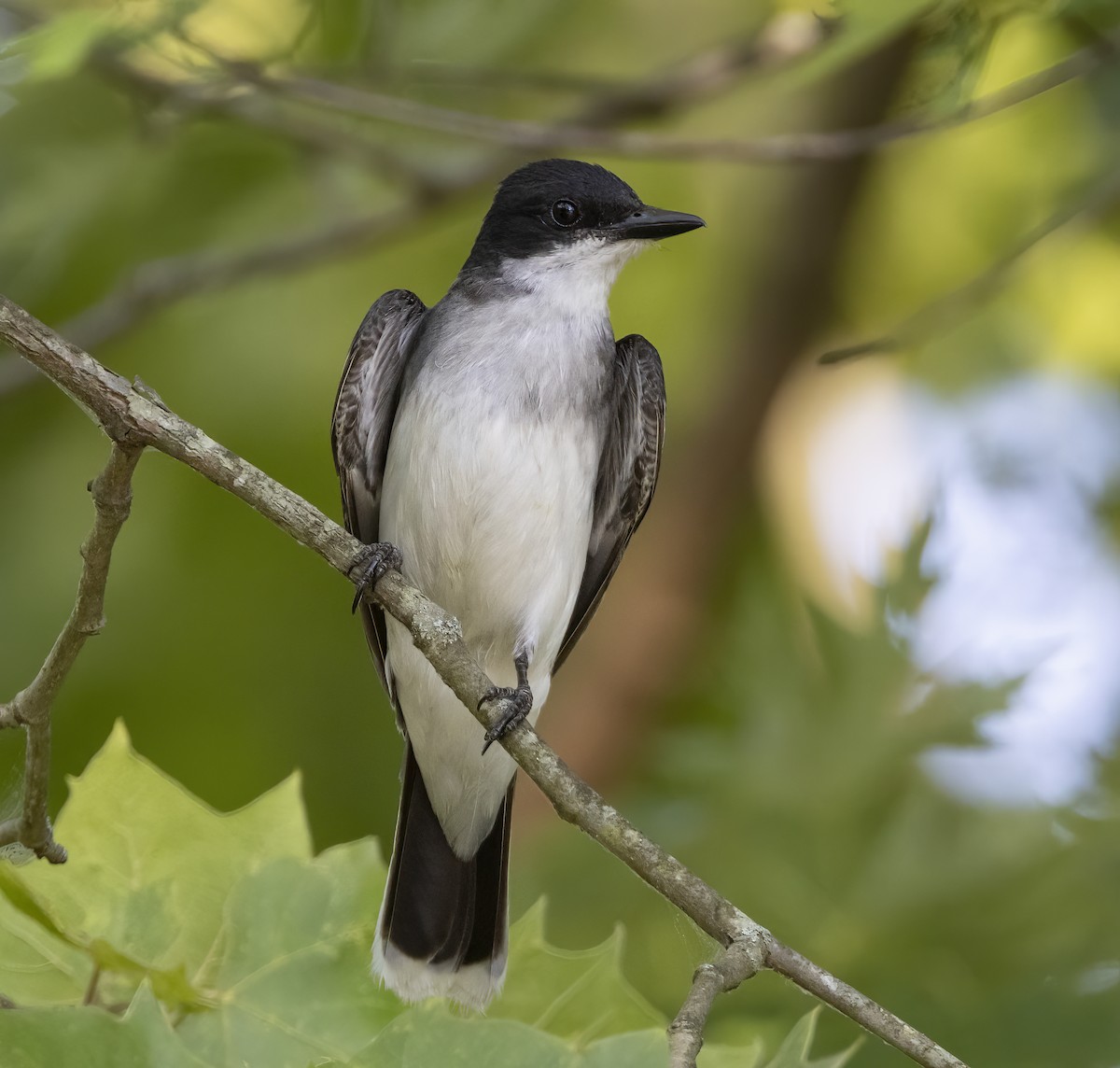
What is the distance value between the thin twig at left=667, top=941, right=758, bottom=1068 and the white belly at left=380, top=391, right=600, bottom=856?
1767mm

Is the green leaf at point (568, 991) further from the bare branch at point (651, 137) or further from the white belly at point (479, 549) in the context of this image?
the bare branch at point (651, 137)

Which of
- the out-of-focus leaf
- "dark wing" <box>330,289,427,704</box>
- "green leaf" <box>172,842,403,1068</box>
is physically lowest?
"green leaf" <box>172,842,403,1068</box>

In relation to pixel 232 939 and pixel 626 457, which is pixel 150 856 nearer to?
pixel 232 939

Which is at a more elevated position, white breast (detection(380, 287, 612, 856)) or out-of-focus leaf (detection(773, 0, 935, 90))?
out-of-focus leaf (detection(773, 0, 935, 90))

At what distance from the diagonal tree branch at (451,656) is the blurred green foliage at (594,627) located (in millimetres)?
275

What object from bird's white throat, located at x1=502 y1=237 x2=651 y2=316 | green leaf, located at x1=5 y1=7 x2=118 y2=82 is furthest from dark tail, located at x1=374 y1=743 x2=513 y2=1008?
green leaf, located at x1=5 y1=7 x2=118 y2=82

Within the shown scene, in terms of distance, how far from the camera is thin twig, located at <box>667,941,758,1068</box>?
7.00 ft

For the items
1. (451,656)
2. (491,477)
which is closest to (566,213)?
(491,477)

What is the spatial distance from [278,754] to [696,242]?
101 inches

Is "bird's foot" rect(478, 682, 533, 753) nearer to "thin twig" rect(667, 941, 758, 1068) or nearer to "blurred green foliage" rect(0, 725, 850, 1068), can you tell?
"blurred green foliage" rect(0, 725, 850, 1068)

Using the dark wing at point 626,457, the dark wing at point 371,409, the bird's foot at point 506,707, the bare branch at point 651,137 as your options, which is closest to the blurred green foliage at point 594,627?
the bare branch at point 651,137

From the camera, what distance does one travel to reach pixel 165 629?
196 inches

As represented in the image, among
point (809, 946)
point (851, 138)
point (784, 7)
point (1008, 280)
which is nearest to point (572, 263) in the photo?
point (851, 138)

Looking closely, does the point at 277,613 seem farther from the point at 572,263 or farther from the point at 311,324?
the point at 572,263
